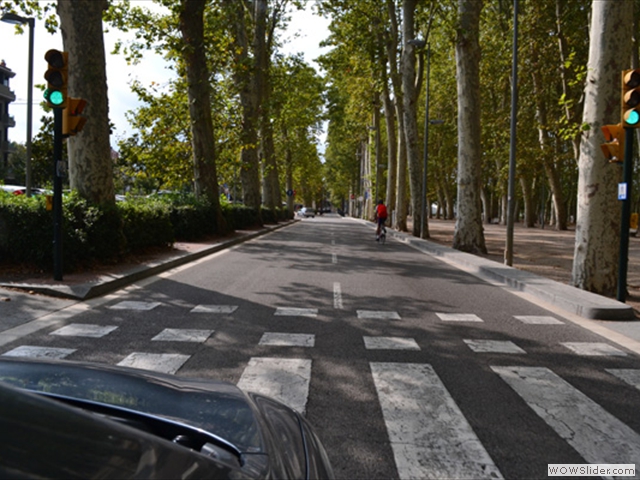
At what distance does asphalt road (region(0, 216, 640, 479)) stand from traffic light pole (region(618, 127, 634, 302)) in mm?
1407

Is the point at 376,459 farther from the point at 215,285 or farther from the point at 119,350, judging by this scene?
the point at 215,285

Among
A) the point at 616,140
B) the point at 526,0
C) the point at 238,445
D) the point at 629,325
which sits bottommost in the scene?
the point at 629,325

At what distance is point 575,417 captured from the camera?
4.08 m

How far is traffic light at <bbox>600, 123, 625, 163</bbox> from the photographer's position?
895 centimetres

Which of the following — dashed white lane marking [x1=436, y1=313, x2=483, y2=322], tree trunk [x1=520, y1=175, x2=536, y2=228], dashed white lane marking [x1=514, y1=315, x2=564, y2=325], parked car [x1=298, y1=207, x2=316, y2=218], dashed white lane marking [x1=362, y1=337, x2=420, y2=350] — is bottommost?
dashed white lane marking [x1=514, y1=315, x2=564, y2=325]

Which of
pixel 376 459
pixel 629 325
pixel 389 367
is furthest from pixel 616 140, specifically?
pixel 376 459

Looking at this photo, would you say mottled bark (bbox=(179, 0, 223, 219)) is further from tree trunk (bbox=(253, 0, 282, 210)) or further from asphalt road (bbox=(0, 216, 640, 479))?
asphalt road (bbox=(0, 216, 640, 479))

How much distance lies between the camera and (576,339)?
680 cm

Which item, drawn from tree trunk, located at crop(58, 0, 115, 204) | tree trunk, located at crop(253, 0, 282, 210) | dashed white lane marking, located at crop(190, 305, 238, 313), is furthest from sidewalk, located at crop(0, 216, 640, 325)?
tree trunk, located at crop(253, 0, 282, 210)

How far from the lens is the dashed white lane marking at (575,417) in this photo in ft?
11.5

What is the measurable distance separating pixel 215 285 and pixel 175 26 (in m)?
14.1

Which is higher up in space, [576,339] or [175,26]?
[175,26]

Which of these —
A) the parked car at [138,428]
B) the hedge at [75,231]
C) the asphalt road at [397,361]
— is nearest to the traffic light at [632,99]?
the asphalt road at [397,361]

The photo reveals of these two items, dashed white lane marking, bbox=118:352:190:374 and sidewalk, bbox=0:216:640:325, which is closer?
dashed white lane marking, bbox=118:352:190:374
